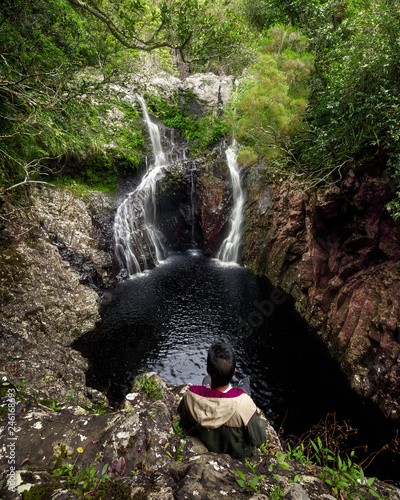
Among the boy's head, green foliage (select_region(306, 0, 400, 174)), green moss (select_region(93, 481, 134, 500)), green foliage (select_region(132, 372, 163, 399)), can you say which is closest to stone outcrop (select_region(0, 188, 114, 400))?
green foliage (select_region(132, 372, 163, 399))

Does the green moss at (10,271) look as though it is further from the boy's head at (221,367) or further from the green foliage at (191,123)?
the green foliage at (191,123)

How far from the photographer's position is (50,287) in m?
8.38

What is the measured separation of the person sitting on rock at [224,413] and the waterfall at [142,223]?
11772 millimetres

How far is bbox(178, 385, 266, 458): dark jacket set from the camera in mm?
2256

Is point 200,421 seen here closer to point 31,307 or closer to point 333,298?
point 31,307

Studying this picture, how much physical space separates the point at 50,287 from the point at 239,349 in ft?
23.1

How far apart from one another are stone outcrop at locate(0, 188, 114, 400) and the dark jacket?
353 centimetres

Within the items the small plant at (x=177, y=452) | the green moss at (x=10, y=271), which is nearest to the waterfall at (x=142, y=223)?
the green moss at (x=10, y=271)

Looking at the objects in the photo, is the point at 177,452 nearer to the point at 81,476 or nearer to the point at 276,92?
the point at 81,476

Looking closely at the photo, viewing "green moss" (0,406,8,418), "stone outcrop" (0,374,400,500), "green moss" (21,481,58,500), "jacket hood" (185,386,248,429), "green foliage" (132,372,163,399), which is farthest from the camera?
"green foliage" (132,372,163,399)

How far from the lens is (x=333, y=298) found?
28.8 feet

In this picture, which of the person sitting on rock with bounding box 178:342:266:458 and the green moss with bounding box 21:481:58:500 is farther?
the person sitting on rock with bounding box 178:342:266:458

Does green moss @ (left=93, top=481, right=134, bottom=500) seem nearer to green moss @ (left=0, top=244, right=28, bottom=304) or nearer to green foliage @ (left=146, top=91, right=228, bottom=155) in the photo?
green moss @ (left=0, top=244, right=28, bottom=304)

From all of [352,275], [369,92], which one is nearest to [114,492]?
[352,275]
